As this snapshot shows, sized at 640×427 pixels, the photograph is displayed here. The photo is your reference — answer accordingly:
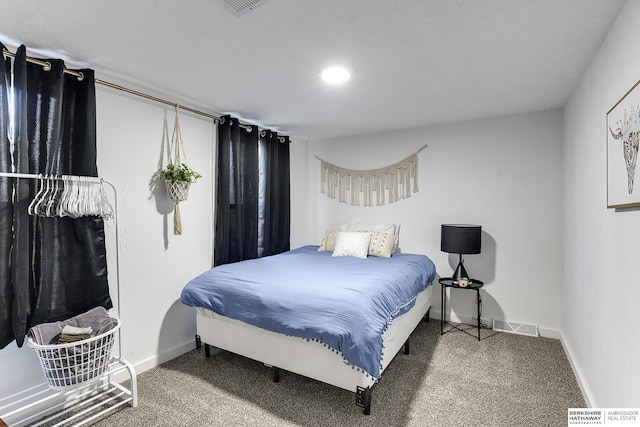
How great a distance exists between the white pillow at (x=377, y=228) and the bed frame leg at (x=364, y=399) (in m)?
2.00

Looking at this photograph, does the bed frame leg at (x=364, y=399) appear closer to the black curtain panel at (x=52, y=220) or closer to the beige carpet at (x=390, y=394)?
the beige carpet at (x=390, y=394)

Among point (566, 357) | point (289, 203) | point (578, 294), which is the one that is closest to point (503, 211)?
point (578, 294)

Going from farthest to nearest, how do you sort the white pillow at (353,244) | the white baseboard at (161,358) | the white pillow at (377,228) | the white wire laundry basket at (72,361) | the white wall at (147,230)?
the white pillow at (377,228) → the white pillow at (353,244) → the white baseboard at (161,358) → the white wall at (147,230) → the white wire laundry basket at (72,361)

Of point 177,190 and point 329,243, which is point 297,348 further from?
point 329,243

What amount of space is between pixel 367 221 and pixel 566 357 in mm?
2440

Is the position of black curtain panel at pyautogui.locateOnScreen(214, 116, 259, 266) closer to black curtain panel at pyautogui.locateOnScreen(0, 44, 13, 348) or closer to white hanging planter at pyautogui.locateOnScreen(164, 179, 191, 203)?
white hanging planter at pyautogui.locateOnScreen(164, 179, 191, 203)

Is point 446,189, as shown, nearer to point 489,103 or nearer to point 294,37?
point 489,103

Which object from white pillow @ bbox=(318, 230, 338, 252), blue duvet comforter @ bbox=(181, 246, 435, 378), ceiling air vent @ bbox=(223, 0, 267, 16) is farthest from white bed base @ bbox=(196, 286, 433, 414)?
ceiling air vent @ bbox=(223, 0, 267, 16)

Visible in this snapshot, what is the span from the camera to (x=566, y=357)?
2.79 metres

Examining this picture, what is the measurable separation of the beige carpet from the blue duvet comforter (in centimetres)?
51

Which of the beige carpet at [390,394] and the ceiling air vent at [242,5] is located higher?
the ceiling air vent at [242,5]

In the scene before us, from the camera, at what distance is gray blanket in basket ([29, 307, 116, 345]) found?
191cm

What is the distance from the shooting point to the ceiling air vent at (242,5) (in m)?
1.50

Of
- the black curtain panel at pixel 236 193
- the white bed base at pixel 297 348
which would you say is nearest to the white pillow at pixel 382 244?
the white bed base at pixel 297 348
